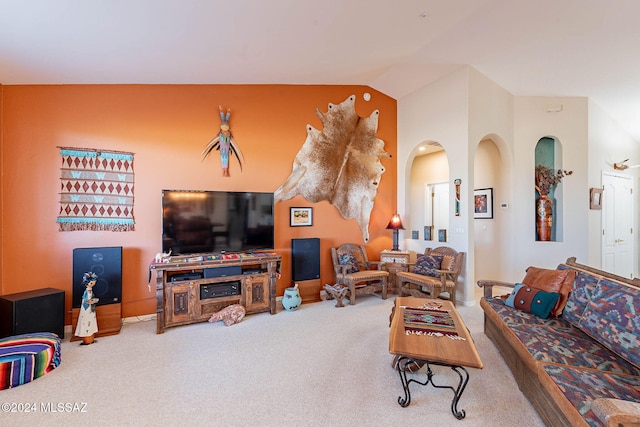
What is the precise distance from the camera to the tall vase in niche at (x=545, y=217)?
16.0ft

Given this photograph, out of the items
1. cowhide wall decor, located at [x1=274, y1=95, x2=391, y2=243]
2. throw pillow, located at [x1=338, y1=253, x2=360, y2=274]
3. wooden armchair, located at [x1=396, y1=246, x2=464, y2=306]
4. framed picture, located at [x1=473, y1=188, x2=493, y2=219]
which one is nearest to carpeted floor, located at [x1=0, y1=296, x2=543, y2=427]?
wooden armchair, located at [x1=396, y1=246, x2=464, y2=306]

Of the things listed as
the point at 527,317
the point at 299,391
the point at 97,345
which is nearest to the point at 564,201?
the point at 527,317

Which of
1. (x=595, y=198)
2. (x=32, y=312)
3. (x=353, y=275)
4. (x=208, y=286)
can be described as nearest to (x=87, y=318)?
(x=32, y=312)

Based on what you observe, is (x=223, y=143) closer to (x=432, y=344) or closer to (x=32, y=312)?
(x=32, y=312)

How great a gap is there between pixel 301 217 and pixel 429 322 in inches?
104

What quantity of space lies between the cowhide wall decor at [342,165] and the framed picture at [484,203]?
6.29 feet

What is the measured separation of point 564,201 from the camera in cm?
488

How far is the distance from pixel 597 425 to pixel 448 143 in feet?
12.7

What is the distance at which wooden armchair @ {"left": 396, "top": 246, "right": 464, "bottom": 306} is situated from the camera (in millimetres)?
4035

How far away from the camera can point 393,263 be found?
189 inches

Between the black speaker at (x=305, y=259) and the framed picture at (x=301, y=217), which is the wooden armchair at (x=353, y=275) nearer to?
the black speaker at (x=305, y=259)

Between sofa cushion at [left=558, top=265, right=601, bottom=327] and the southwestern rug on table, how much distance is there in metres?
4.64

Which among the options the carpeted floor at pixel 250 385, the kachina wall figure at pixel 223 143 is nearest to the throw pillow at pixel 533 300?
the carpeted floor at pixel 250 385

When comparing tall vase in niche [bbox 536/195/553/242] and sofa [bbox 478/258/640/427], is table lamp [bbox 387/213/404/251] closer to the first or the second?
sofa [bbox 478/258/640/427]
